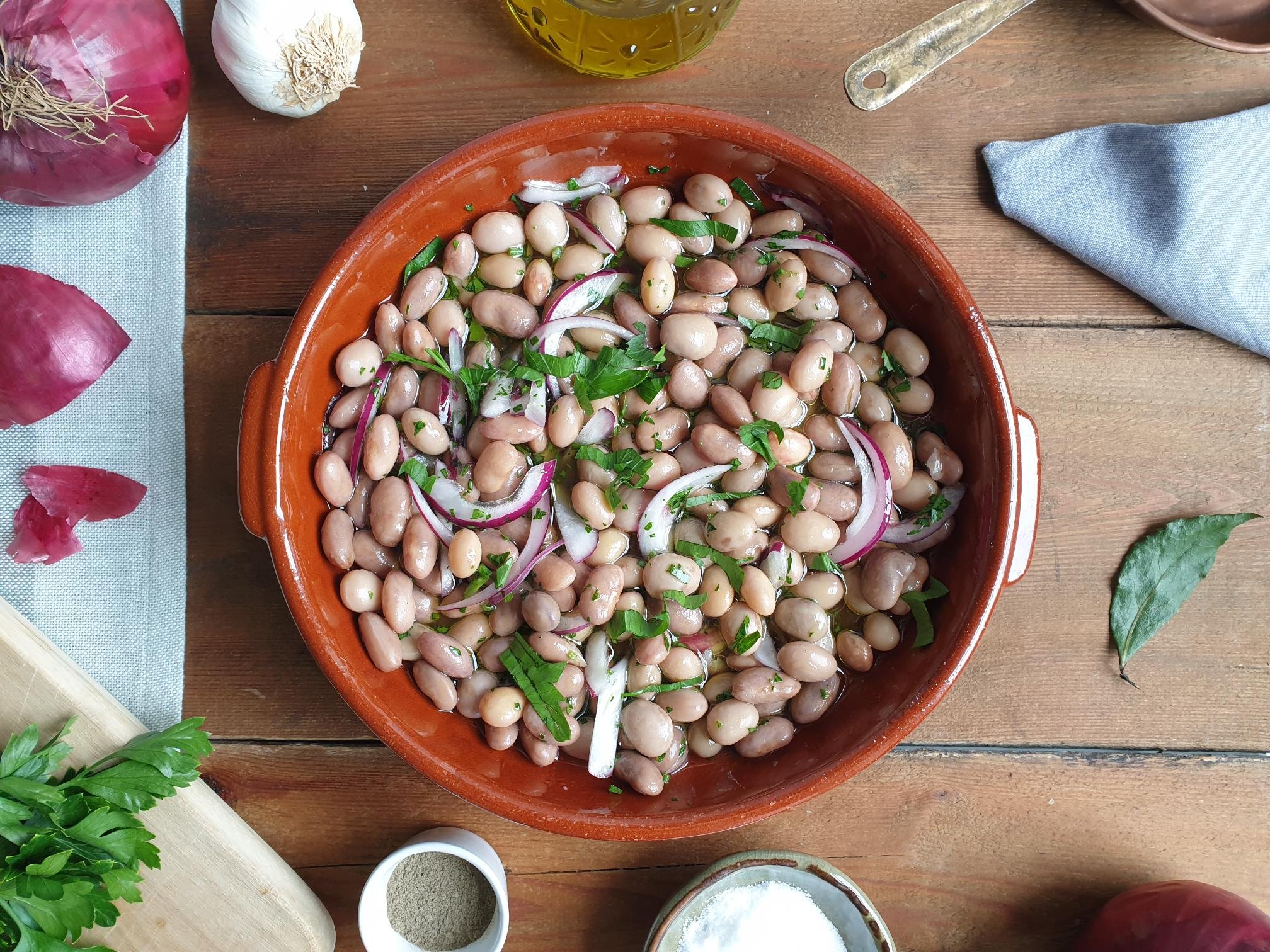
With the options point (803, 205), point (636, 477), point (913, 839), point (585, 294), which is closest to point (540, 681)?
point (636, 477)

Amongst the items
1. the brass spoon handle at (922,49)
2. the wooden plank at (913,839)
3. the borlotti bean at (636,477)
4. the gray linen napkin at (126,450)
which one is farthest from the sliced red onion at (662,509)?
the gray linen napkin at (126,450)

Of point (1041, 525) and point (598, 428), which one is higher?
point (598, 428)

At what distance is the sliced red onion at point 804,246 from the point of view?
1.28 m

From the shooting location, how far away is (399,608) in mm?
1227

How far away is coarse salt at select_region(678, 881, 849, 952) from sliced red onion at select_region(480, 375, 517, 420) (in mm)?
755

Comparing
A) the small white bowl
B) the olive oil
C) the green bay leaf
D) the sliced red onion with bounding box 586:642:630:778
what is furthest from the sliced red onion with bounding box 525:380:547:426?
the green bay leaf

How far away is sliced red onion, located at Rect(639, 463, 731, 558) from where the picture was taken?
49.8 inches

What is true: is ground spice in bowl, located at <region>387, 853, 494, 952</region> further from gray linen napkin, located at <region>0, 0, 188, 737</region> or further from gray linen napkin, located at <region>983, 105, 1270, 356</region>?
gray linen napkin, located at <region>983, 105, 1270, 356</region>

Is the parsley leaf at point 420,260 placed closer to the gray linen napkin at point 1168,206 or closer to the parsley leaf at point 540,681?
the parsley leaf at point 540,681

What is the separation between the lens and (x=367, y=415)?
126 centimetres

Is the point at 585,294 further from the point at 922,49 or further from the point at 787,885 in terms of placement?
the point at 787,885

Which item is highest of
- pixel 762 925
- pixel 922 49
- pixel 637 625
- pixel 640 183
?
pixel 922 49

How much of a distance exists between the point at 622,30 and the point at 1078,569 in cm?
99

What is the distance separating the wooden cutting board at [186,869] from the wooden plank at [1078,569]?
0.44 ft
